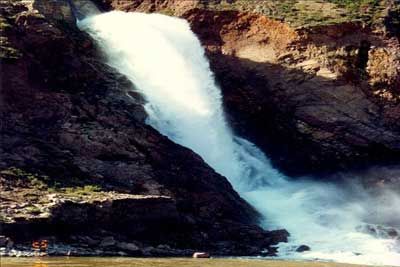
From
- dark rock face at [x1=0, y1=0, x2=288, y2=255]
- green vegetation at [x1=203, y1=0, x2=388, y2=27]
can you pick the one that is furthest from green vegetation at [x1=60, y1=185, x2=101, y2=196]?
green vegetation at [x1=203, y1=0, x2=388, y2=27]

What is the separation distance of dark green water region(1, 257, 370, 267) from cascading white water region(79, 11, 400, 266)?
4131 mm

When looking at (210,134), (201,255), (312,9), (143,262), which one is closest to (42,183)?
(201,255)

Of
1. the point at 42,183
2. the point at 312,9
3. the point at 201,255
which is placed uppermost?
the point at 312,9

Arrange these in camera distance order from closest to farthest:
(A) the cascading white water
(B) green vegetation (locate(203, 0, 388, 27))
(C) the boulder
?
(C) the boulder
(A) the cascading white water
(B) green vegetation (locate(203, 0, 388, 27))

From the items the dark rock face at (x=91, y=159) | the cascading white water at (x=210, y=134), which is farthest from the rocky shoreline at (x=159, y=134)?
the cascading white water at (x=210, y=134)

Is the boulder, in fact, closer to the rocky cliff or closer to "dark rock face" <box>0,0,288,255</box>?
"dark rock face" <box>0,0,288,255</box>

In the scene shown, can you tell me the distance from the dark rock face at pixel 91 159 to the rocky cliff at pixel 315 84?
8.68 m

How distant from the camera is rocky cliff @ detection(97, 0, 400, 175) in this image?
42.6m

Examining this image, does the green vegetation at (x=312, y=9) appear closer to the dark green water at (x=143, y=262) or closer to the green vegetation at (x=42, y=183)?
the green vegetation at (x=42, y=183)

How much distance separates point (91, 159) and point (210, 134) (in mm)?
9363

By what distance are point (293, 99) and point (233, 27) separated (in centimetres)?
611

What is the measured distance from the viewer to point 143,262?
2409 cm

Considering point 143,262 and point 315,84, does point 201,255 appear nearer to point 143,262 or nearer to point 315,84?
point 143,262

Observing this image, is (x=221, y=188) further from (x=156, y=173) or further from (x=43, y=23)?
(x=43, y=23)
